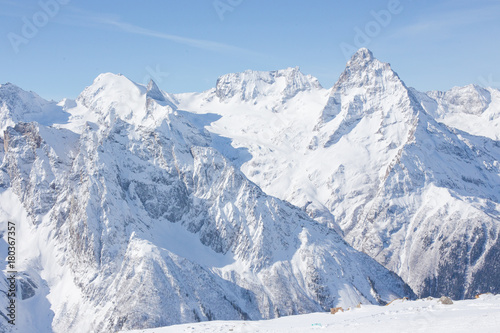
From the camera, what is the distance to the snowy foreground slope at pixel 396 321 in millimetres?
59219

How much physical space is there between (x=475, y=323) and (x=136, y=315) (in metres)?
151

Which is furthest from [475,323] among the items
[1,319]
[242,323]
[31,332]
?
[31,332]

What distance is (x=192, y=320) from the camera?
19475cm

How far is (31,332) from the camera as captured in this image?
19762 centimetres

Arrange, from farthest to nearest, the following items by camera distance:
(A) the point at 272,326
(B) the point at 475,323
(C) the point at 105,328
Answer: (C) the point at 105,328
(A) the point at 272,326
(B) the point at 475,323

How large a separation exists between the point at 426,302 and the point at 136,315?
445ft

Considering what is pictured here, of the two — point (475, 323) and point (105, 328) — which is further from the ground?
point (475, 323)

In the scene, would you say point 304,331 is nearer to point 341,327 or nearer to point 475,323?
point 341,327

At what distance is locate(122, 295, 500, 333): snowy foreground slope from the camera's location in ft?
194

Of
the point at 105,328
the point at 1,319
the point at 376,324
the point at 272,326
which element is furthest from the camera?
the point at 105,328

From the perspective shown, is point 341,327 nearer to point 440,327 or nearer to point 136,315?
point 440,327

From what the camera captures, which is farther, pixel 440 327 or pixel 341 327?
pixel 341 327

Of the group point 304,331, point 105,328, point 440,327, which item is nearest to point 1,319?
point 105,328

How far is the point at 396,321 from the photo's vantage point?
64.6 metres
